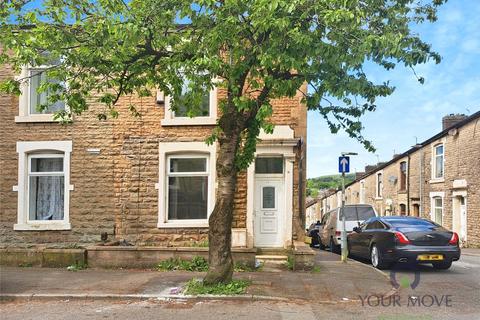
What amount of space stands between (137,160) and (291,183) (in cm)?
451

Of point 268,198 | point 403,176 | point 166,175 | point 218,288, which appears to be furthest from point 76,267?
point 403,176

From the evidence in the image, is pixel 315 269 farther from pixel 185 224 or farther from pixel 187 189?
pixel 187 189

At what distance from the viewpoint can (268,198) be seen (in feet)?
46.2

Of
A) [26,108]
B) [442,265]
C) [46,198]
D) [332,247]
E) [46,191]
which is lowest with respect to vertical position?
[332,247]

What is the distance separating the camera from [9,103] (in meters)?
14.2

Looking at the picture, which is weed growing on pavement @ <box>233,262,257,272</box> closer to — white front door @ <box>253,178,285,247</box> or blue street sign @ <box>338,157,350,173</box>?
white front door @ <box>253,178,285,247</box>

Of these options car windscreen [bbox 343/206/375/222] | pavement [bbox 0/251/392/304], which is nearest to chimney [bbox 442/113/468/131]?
car windscreen [bbox 343/206/375/222]

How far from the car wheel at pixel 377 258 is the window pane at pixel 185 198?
4.96 metres

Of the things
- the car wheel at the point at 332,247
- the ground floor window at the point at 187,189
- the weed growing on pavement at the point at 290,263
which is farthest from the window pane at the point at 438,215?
the ground floor window at the point at 187,189

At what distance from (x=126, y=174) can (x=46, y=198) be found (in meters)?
2.60

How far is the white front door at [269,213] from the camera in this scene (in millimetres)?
13953

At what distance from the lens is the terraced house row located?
21391mm

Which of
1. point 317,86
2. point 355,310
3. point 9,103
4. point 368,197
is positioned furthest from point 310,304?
point 368,197

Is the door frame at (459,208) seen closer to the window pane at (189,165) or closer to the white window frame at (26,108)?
the window pane at (189,165)
